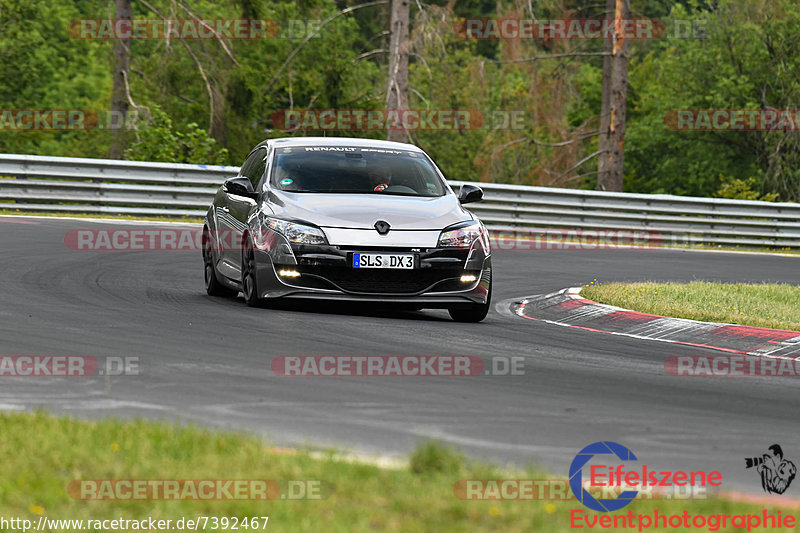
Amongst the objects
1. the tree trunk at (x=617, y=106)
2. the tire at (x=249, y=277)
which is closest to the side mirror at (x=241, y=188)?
the tire at (x=249, y=277)

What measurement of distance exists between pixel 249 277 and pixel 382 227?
1429mm

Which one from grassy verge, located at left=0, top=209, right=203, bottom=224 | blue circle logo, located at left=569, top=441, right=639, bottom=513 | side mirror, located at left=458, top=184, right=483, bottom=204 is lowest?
grassy verge, located at left=0, top=209, right=203, bottom=224

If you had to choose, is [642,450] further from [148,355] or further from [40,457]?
[148,355]

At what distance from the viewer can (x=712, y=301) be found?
1356cm

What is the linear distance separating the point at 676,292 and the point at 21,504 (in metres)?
10.6

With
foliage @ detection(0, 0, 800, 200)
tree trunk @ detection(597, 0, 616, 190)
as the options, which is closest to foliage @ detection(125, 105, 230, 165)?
foliage @ detection(0, 0, 800, 200)

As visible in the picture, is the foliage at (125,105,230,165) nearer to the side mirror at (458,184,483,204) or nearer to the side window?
the side window

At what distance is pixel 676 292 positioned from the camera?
14.2 m

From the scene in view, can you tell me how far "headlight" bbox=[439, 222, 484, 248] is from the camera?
1126cm

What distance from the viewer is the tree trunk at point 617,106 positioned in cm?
3222

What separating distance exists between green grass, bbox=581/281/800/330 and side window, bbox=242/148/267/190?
387 cm

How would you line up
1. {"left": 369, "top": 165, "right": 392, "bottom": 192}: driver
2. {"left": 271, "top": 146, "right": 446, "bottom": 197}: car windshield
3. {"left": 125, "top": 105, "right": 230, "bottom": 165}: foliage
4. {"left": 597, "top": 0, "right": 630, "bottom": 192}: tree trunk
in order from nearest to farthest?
{"left": 271, "top": 146, "right": 446, "bottom": 197}: car windshield, {"left": 369, "top": 165, "right": 392, "bottom": 192}: driver, {"left": 125, "top": 105, "right": 230, "bottom": 165}: foliage, {"left": 597, "top": 0, "right": 630, "bottom": 192}: tree trunk

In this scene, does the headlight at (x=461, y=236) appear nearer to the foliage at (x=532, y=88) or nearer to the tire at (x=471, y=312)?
the tire at (x=471, y=312)

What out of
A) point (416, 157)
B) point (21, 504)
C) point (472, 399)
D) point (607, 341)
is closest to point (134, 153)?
point (416, 157)
